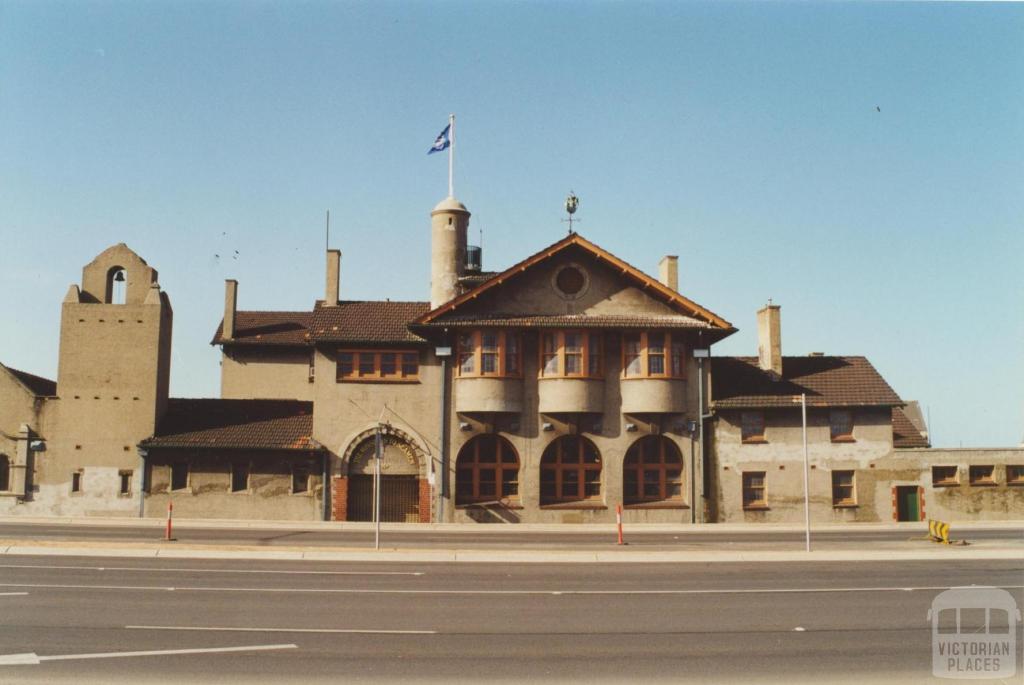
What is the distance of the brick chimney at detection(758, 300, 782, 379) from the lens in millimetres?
40031

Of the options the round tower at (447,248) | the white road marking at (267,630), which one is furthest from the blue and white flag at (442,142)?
the white road marking at (267,630)

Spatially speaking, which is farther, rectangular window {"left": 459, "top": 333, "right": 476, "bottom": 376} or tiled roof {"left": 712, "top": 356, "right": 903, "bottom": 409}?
tiled roof {"left": 712, "top": 356, "right": 903, "bottom": 409}

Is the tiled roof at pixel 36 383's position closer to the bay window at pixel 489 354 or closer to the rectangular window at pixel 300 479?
the rectangular window at pixel 300 479

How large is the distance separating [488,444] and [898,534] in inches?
623

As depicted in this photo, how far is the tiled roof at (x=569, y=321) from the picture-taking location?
36.7 m

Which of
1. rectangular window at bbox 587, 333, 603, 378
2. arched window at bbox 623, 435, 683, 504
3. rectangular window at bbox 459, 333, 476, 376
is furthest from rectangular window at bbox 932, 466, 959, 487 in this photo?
rectangular window at bbox 459, 333, 476, 376

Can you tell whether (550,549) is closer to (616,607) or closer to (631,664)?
(616,607)

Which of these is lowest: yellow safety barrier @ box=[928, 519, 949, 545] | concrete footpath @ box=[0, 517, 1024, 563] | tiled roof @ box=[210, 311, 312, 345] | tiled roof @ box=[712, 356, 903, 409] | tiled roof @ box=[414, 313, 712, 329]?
concrete footpath @ box=[0, 517, 1024, 563]

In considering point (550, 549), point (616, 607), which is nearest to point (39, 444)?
point (550, 549)

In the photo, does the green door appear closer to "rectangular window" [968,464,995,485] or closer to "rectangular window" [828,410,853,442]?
"rectangular window" [968,464,995,485]

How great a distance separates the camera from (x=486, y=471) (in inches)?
1469

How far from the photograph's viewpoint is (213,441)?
3706cm

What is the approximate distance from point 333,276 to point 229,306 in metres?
10.9

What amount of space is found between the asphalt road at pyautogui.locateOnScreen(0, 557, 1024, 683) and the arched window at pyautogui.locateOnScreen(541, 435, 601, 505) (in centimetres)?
1554
